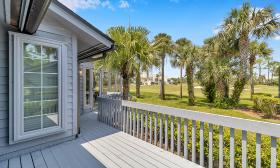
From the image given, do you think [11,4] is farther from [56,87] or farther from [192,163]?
[192,163]

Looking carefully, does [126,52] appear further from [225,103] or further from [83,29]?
[225,103]

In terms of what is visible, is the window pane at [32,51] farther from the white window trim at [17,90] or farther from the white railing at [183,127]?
the white railing at [183,127]

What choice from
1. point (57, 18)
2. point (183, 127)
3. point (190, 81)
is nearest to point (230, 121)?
point (183, 127)

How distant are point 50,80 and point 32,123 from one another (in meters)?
0.89

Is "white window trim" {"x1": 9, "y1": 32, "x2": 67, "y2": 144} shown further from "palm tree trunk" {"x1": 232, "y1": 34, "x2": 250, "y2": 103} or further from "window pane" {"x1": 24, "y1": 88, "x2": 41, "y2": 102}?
"palm tree trunk" {"x1": 232, "y1": 34, "x2": 250, "y2": 103}

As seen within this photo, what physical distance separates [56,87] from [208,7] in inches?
530

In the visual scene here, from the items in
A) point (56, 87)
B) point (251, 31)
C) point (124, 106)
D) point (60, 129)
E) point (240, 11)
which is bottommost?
point (60, 129)

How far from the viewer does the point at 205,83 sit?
635 inches

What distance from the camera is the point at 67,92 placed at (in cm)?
386

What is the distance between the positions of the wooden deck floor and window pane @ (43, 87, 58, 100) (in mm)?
1024

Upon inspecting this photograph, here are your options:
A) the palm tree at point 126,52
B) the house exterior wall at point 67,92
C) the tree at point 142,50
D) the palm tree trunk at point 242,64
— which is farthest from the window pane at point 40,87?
the palm tree trunk at point 242,64

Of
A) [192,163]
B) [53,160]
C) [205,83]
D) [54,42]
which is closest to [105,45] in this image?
[54,42]

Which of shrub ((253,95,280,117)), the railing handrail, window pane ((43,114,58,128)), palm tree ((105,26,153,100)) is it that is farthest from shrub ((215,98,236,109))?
window pane ((43,114,58,128))

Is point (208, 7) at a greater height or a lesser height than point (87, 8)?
greater
